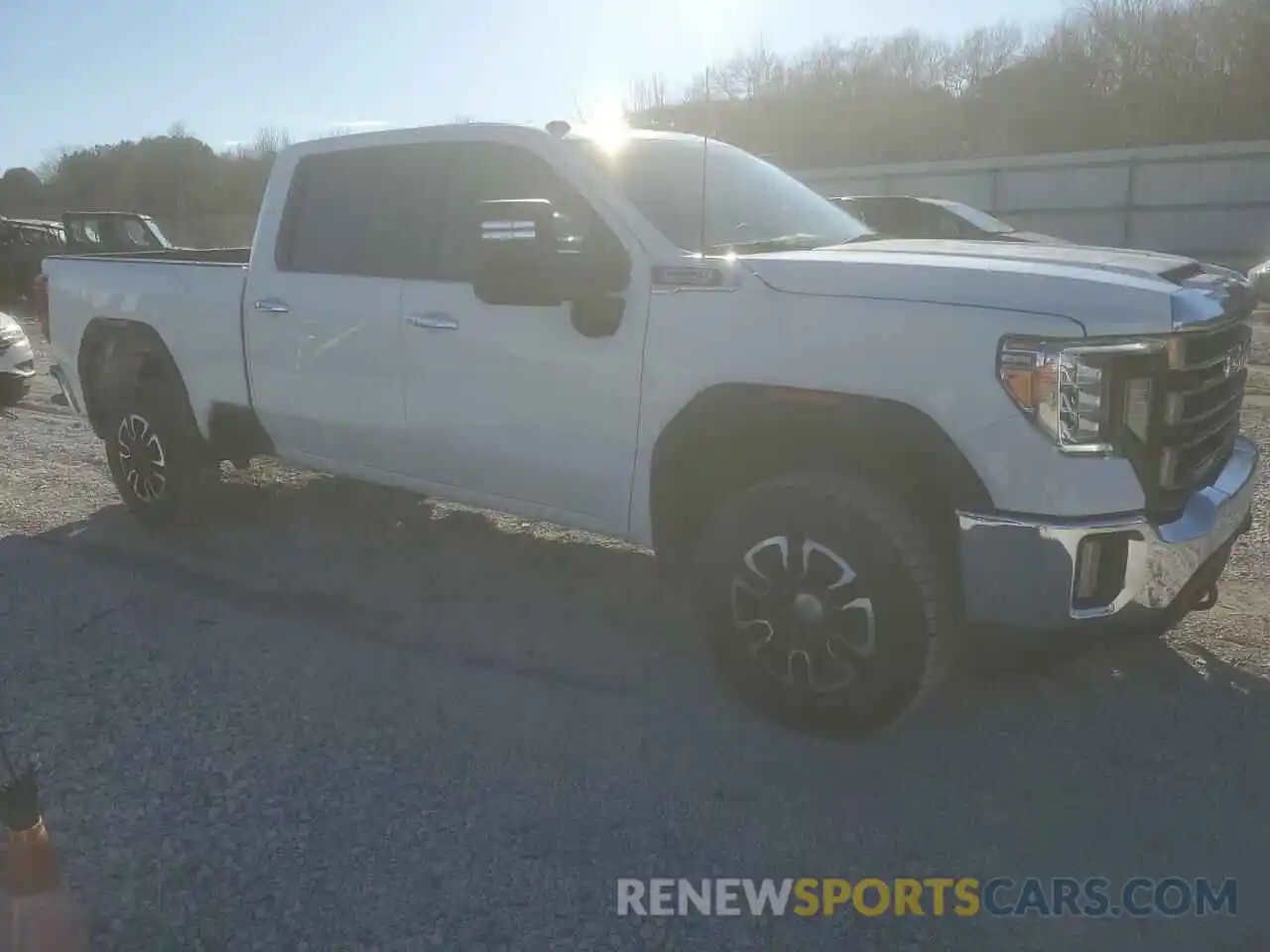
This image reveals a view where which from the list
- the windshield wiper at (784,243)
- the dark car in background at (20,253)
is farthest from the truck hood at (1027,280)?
the dark car in background at (20,253)

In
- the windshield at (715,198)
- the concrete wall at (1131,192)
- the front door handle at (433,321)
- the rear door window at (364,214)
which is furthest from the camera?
the concrete wall at (1131,192)

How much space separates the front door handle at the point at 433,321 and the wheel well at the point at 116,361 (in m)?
1.82

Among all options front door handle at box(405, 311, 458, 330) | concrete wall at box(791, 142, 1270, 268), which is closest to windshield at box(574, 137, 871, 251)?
front door handle at box(405, 311, 458, 330)

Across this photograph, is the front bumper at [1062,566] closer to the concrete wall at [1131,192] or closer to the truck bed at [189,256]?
the truck bed at [189,256]

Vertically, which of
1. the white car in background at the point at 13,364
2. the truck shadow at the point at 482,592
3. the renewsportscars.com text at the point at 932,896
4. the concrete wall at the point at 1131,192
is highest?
the concrete wall at the point at 1131,192

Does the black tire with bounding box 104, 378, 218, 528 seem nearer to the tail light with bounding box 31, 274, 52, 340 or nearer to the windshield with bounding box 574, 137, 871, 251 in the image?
the tail light with bounding box 31, 274, 52, 340

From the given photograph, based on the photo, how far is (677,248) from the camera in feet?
12.3

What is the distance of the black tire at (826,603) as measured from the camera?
3.16m

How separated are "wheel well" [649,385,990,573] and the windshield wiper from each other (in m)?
0.63

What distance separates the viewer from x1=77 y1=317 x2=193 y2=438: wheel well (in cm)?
569

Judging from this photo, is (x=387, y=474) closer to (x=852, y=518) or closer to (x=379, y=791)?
(x=379, y=791)

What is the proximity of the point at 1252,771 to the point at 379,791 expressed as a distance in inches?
101

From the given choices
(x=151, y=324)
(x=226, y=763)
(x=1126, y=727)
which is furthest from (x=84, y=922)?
(x=151, y=324)

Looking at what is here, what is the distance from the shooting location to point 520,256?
145 inches
